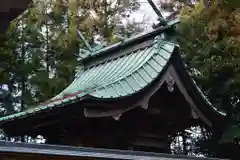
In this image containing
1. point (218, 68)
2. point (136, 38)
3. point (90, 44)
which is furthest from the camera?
point (90, 44)

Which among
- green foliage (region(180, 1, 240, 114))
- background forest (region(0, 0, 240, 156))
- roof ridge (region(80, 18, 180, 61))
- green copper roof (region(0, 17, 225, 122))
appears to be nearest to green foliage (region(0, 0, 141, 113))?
background forest (region(0, 0, 240, 156))

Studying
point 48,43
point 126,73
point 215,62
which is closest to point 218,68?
point 215,62

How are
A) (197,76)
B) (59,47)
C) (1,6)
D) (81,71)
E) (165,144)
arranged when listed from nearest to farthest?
(1,6)
(165,144)
(81,71)
(197,76)
(59,47)

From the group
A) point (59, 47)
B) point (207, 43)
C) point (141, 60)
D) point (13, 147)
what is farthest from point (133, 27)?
point (13, 147)

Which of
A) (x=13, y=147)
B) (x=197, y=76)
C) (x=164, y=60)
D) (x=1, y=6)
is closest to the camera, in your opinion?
(x=1, y=6)

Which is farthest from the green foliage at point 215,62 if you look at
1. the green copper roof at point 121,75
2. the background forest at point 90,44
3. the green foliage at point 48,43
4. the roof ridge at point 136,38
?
the green foliage at point 48,43

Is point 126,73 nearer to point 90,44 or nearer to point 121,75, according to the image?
point 121,75

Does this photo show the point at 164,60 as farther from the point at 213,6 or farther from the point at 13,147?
the point at 13,147

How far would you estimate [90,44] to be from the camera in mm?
13477

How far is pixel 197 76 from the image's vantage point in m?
9.43

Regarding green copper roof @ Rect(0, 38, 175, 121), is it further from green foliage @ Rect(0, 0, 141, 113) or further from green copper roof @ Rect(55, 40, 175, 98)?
green foliage @ Rect(0, 0, 141, 113)

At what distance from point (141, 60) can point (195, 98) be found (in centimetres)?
107

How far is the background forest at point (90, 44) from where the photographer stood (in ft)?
27.9

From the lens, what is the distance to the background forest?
8.49m
